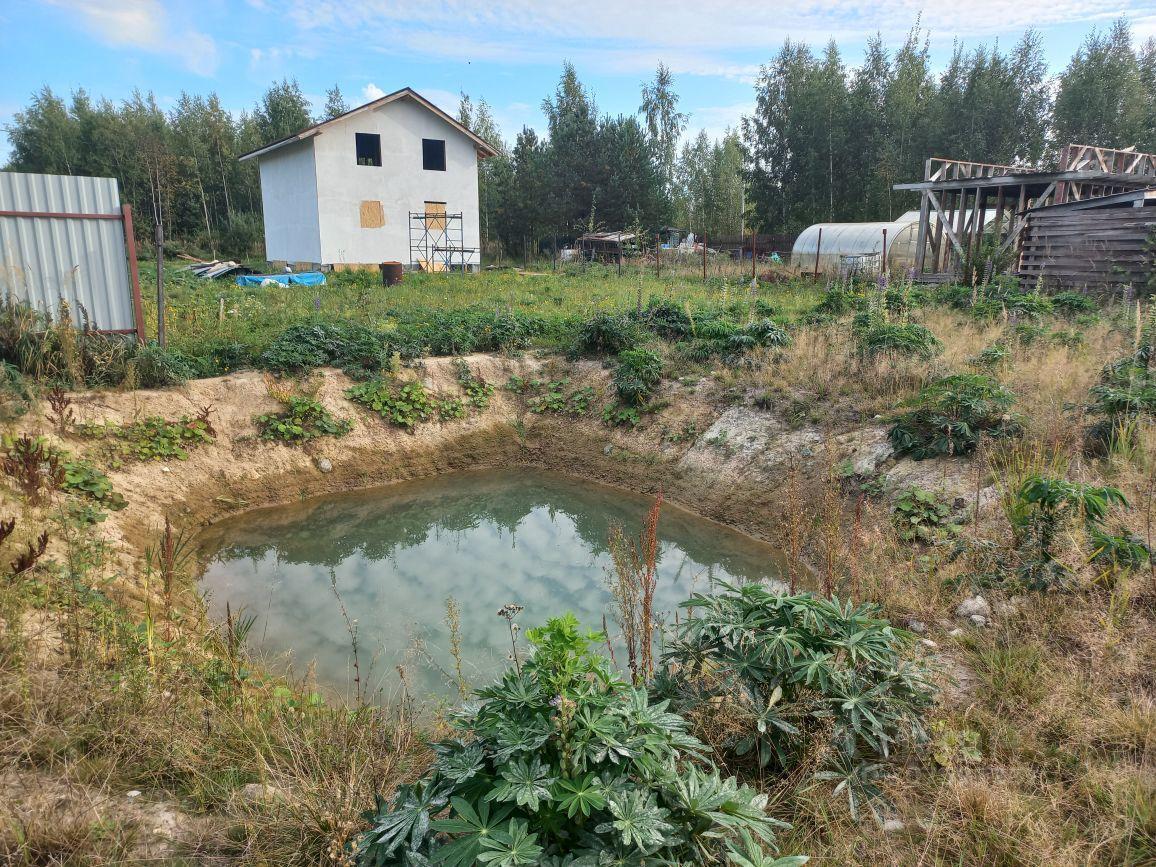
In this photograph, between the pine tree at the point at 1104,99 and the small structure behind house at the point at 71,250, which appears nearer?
the small structure behind house at the point at 71,250

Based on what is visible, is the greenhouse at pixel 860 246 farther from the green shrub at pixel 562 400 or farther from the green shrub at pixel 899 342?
the green shrub at pixel 562 400

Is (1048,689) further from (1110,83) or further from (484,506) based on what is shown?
(1110,83)

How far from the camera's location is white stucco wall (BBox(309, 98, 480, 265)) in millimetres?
22797

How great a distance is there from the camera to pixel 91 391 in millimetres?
7848

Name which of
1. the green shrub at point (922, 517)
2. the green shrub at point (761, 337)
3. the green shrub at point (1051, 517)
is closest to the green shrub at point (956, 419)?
the green shrub at point (922, 517)

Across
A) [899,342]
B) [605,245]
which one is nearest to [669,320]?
[899,342]

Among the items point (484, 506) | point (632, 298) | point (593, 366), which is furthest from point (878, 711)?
point (632, 298)

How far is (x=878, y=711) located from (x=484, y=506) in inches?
248

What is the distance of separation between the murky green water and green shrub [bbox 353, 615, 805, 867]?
237 cm

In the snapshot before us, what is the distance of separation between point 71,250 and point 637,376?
7.38 meters

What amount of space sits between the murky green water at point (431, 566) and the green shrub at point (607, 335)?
2.63m

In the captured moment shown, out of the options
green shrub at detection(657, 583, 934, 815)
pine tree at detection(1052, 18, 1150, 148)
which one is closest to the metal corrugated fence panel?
green shrub at detection(657, 583, 934, 815)

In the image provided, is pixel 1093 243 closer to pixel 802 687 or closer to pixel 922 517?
pixel 922 517

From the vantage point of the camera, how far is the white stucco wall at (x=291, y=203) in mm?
22953
